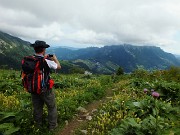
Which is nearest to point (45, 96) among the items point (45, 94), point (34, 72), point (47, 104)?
point (45, 94)

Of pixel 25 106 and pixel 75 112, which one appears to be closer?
pixel 25 106

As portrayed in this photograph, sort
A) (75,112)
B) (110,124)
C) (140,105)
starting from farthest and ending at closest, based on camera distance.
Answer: (75,112) → (140,105) → (110,124)

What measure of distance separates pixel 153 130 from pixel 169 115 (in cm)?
287

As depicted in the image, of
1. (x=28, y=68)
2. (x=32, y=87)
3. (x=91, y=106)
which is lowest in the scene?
(x=91, y=106)

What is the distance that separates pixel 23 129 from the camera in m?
9.57

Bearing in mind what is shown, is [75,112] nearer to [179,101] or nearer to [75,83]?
[179,101]

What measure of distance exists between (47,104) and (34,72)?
1368 millimetres

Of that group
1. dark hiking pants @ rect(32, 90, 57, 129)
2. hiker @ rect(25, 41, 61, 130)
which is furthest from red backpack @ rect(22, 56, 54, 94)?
dark hiking pants @ rect(32, 90, 57, 129)

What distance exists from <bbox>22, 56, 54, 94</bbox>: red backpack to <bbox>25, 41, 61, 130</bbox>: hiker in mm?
51

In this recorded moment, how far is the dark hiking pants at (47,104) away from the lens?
9859mm

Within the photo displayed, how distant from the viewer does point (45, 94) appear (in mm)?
9695

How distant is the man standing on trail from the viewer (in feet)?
30.3

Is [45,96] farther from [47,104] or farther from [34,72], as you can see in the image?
[34,72]

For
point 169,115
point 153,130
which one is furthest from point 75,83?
point 153,130
